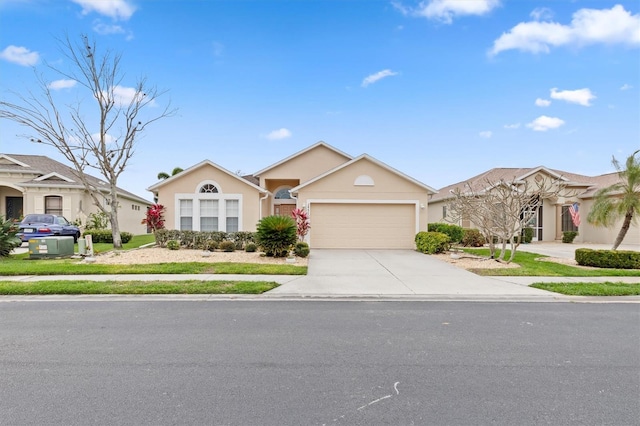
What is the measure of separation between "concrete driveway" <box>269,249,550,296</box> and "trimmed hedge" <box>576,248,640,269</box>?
4997 mm

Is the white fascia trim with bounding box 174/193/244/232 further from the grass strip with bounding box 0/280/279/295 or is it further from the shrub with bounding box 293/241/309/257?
the grass strip with bounding box 0/280/279/295

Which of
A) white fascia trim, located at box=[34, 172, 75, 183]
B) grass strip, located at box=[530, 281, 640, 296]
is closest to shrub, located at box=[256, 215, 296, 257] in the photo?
grass strip, located at box=[530, 281, 640, 296]

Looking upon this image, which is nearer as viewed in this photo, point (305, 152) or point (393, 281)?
point (393, 281)

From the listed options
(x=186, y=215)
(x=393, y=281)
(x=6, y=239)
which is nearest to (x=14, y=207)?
(x=6, y=239)

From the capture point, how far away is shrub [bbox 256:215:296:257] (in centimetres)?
1290

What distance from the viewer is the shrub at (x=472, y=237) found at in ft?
66.2

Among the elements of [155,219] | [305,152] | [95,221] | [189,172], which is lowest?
[95,221]

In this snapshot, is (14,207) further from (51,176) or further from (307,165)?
(307,165)

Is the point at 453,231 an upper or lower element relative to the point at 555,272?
upper

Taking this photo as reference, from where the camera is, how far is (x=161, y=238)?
1634 cm

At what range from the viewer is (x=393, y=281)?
30.3 feet

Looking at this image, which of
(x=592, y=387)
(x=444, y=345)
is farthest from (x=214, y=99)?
(x=592, y=387)

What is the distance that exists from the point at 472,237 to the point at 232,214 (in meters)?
14.2

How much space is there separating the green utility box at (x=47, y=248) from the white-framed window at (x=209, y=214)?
6322mm
